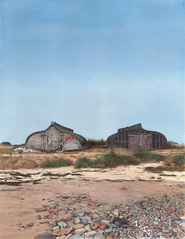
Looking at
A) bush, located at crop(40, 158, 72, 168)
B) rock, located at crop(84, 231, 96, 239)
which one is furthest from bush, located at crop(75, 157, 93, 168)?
rock, located at crop(84, 231, 96, 239)

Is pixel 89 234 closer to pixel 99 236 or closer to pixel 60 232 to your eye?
pixel 99 236

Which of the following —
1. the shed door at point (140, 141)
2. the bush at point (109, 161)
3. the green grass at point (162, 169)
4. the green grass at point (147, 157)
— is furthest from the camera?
the shed door at point (140, 141)

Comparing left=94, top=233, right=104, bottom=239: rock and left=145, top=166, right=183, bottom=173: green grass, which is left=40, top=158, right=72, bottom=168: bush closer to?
left=145, top=166, right=183, bottom=173: green grass

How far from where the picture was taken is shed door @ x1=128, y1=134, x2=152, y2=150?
65.4 ft

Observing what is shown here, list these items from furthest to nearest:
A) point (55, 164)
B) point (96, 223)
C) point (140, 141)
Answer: point (140, 141) < point (55, 164) < point (96, 223)

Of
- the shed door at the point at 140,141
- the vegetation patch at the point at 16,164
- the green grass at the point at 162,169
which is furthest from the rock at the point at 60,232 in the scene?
the shed door at the point at 140,141

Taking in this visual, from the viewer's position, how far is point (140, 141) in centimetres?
2016

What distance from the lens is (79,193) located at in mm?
6391

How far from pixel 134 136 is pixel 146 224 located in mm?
16651

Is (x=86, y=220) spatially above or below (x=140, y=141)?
below

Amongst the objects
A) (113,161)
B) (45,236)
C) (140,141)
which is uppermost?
(140,141)


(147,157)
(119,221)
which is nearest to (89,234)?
(119,221)

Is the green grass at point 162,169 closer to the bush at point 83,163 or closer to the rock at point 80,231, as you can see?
the bush at point 83,163

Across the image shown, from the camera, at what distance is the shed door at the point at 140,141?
19.9m
